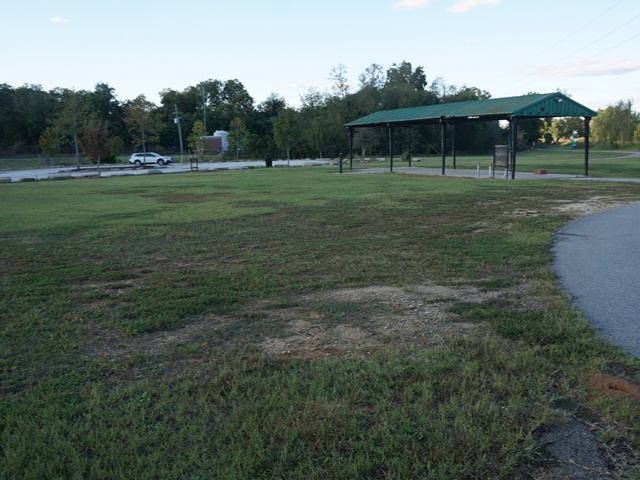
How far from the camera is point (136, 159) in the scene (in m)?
60.2

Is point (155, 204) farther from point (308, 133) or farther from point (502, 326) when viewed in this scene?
point (308, 133)

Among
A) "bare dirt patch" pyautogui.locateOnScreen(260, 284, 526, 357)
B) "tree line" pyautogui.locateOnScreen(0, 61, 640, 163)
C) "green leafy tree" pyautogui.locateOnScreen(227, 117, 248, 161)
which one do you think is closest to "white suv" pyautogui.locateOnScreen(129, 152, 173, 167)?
"tree line" pyautogui.locateOnScreen(0, 61, 640, 163)

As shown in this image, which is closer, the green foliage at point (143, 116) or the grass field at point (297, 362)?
the grass field at point (297, 362)

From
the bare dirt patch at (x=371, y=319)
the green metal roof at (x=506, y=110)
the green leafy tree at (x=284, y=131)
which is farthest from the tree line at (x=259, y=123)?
the bare dirt patch at (x=371, y=319)

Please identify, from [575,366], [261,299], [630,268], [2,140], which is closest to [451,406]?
[575,366]

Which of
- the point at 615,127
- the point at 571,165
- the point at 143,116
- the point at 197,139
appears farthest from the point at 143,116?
the point at 615,127

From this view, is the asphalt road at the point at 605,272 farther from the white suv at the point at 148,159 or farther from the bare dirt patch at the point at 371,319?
the white suv at the point at 148,159

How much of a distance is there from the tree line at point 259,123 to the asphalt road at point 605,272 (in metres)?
47.1

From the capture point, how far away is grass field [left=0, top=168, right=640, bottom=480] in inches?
121

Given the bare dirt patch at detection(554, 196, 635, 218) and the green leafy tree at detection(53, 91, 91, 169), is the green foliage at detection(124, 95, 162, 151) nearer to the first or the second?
the green leafy tree at detection(53, 91, 91, 169)

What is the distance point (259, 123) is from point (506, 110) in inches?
Answer: 2719

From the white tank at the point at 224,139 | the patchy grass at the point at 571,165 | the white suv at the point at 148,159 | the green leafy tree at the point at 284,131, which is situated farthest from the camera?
the white tank at the point at 224,139

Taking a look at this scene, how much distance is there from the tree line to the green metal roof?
83.3 ft

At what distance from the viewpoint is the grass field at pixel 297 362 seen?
10.1ft
